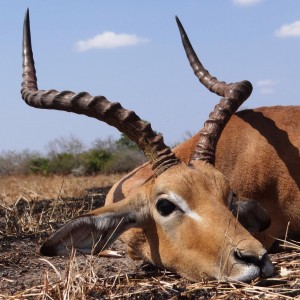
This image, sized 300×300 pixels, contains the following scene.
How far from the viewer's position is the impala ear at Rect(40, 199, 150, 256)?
540cm

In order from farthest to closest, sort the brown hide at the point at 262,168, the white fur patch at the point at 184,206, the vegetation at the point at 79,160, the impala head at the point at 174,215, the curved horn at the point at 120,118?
the vegetation at the point at 79,160 < the brown hide at the point at 262,168 < the curved horn at the point at 120,118 < the white fur patch at the point at 184,206 < the impala head at the point at 174,215

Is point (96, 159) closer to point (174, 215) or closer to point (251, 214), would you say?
point (251, 214)

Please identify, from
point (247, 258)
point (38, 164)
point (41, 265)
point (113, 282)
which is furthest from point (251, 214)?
point (38, 164)

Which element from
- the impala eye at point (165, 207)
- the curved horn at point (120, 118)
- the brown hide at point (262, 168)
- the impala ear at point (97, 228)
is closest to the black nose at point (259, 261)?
the impala eye at point (165, 207)

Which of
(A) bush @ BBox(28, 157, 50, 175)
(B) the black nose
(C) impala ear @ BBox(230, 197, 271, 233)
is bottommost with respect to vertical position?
(B) the black nose

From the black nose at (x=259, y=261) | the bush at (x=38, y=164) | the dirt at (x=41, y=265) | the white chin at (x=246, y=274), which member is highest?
the bush at (x=38, y=164)

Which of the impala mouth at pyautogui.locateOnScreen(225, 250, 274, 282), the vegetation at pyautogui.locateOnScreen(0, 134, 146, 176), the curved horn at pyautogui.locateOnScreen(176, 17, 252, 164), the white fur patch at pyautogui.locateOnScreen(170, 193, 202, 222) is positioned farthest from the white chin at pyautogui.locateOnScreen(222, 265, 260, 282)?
the vegetation at pyautogui.locateOnScreen(0, 134, 146, 176)

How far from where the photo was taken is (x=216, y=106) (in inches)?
265

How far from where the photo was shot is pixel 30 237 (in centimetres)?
806

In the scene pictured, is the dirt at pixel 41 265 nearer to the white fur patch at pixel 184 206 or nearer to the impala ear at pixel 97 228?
the impala ear at pixel 97 228

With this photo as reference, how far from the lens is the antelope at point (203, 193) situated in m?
5.10

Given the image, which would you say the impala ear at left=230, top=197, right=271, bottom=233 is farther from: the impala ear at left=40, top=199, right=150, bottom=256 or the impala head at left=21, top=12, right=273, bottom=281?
the impala ear at left=40, top=199, right=150, bottom=256

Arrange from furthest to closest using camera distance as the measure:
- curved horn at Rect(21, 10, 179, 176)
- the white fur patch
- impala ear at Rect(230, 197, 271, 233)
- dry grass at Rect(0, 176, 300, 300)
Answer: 1. impala ear at Rect(230, 197, 271, 233)
2. curved horn at Rect(21, 10, 179, 176)
3. the white fur patch
4. dry grass at Rect(0, 176, 300, 300)

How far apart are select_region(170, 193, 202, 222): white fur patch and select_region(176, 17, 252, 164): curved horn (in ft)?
2.39
